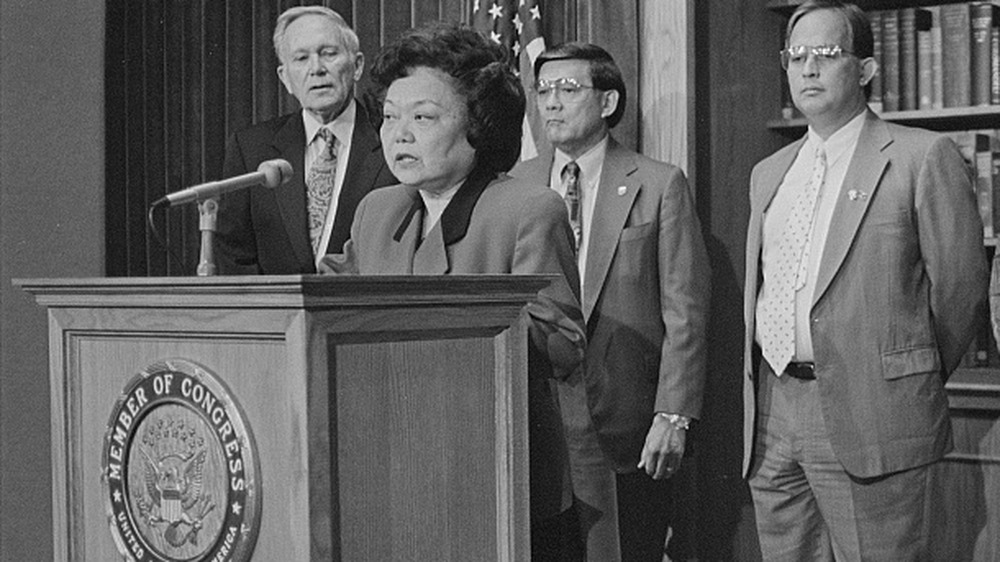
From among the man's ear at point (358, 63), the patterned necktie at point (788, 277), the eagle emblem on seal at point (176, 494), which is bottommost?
the eagle emblem on seal at point (176, 494)

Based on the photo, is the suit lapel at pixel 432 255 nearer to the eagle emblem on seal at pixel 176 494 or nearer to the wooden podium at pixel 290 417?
the wooden podium at pixel 290 417

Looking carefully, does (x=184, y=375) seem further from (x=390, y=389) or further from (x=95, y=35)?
(x=95, y=35)

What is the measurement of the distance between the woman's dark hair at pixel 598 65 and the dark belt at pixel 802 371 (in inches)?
33.1

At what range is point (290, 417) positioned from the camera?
175 cm

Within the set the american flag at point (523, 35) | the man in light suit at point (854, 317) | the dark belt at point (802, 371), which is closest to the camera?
the man in light suit at point (854, 317)

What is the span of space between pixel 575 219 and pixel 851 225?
0.75 metres

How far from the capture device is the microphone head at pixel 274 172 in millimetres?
2197

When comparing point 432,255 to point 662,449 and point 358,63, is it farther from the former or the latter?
point 358,63

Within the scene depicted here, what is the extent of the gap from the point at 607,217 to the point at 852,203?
25.4 inches

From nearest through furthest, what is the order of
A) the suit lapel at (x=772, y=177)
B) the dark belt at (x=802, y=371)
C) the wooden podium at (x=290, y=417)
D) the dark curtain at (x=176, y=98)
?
the wooden podium at (x=290, y=417), the dark belt at (x=802, y=371), the suit lapel at (x=772, y=177), the dark curtain at (x=176, y=98)

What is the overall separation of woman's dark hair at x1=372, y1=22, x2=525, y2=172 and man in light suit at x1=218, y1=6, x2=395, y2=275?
1.19 m

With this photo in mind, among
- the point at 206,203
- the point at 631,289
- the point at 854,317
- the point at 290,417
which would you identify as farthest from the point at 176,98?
the point at 290,417

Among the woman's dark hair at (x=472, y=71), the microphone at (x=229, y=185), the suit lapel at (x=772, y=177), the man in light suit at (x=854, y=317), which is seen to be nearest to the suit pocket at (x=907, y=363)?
the man in light suit at (x=854, y=317)

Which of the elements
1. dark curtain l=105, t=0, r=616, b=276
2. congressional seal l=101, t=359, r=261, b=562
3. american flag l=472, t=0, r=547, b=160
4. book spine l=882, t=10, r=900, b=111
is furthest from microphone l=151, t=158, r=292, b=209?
dark curtain l=105, t=0, r=616, b=276
